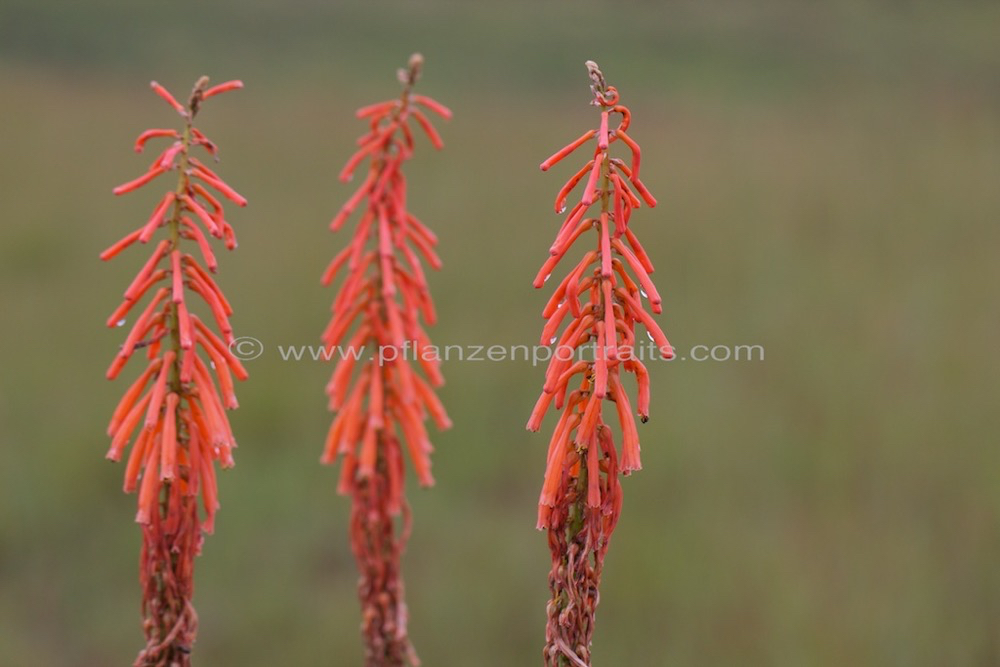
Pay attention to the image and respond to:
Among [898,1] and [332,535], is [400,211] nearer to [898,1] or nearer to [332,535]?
[332,535]

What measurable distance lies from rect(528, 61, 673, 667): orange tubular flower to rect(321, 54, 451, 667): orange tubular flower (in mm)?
293

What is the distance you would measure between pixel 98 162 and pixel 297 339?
4.24 metres

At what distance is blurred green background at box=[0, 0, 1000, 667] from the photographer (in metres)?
5.09

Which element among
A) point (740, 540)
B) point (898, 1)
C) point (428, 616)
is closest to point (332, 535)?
point (428, 616)

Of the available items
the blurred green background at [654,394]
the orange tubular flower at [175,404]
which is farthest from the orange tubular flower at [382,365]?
the blurred green background at [654,394]

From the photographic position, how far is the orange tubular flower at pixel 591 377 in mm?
2002

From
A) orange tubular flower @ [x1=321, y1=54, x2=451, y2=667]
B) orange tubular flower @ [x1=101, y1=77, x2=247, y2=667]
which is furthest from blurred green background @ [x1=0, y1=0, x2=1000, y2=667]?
orange tubular flower @ [x1=101, y1=77, x2=247, y2=667]

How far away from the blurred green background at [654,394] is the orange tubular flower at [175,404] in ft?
9.35

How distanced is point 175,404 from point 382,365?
0.46m

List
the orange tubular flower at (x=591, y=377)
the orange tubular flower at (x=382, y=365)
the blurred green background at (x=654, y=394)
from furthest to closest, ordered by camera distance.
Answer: the blurred green background at (x=654, y=394)
the orange tubular flower at (x=382, y=365)
the orange tubular flower at (x=591, y=377)

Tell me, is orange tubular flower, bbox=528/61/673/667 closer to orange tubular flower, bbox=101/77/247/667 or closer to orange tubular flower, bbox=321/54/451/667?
orange tubular flower, bbox=321/54/451/667

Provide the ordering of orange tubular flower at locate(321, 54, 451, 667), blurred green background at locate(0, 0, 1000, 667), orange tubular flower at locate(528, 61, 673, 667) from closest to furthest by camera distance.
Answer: orange tubular flower at locate(528, 61, 673, 667), orange tubular flower at locate(321, 54, 451, 667), blurred green background at locate(0, 0, 1000, 667)

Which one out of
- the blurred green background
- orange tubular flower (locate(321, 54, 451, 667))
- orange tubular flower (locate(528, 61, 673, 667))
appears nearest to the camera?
orange tubular flower (locate(528, 61, 673, 667))

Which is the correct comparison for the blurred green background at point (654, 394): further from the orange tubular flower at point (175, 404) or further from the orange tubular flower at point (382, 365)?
the orange tubular flower at point (175, 404)
